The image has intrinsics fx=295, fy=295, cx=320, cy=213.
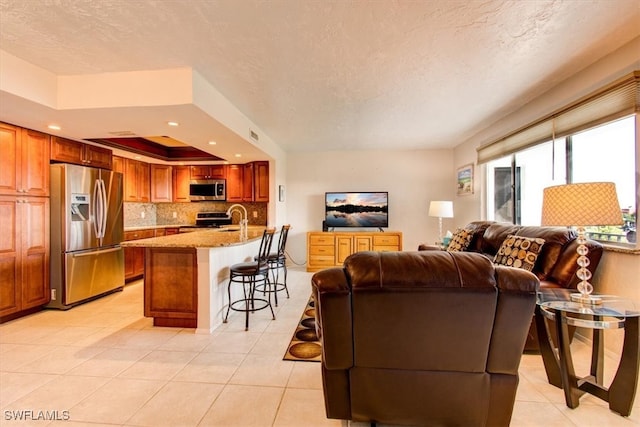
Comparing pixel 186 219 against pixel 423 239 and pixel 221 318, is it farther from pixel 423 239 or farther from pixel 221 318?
pixel 423 239

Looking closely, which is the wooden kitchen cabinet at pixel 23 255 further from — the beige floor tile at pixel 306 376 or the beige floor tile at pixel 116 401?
the beige floor tile at pixel 306 376

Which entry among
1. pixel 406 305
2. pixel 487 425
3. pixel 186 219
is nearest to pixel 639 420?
pixel 487 425

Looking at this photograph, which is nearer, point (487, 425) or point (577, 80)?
point (487, 425)

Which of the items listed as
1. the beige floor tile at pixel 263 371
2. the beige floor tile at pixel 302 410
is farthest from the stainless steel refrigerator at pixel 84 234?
the beige floor tile at pixel 302 410

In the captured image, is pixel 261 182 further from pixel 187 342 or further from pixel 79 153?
pixel 187 342

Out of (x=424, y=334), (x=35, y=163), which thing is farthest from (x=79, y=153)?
(x=424, y=334)

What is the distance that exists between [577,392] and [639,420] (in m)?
0.29

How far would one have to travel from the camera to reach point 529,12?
1.85 m

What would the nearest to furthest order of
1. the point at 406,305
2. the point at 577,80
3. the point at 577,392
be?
the point at 406,305, the point at 577,392, the point at 577,80

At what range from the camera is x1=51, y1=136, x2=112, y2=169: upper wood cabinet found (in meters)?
3.55

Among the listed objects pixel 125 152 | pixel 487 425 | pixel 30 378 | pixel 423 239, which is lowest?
pixel 30 378

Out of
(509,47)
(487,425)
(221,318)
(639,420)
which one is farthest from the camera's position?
(221,318)

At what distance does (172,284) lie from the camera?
294cm

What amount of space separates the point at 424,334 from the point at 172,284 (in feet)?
8.37
